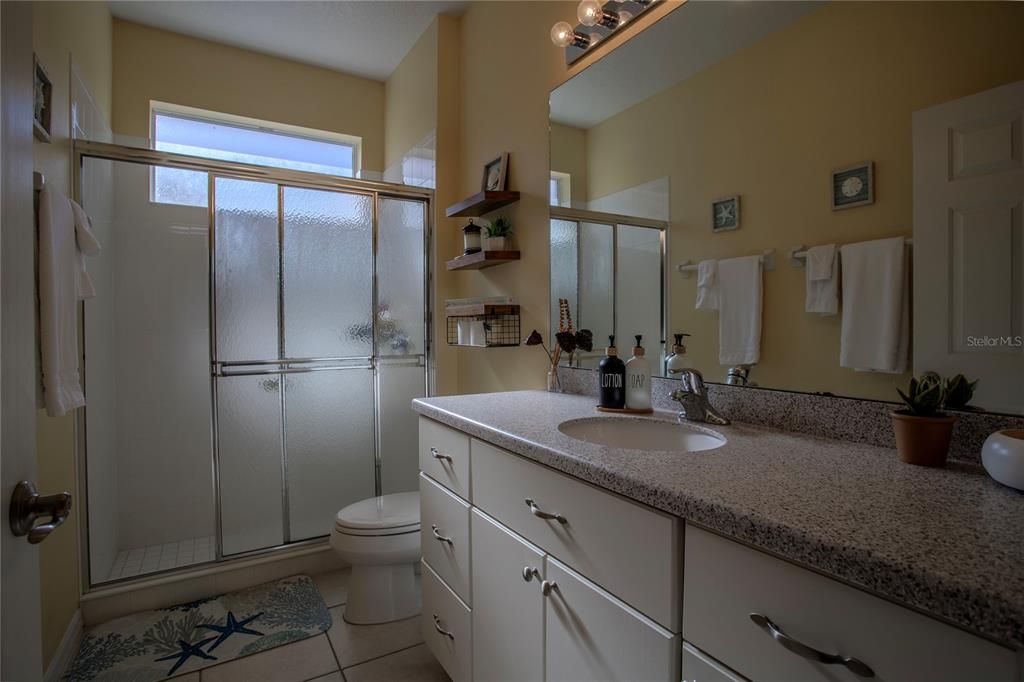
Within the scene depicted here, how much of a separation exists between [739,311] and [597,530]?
28.6 inches

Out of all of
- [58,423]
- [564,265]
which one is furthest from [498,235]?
[58,423]

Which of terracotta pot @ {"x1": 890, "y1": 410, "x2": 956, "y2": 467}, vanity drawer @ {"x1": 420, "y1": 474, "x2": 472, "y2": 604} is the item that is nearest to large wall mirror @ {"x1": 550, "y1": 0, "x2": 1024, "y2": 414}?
terracotta pot @ {"x1": 890, "y1": 410, "x2": 956, "y2": 467}

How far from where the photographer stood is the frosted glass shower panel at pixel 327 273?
251cm

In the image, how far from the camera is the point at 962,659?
1.68 feet

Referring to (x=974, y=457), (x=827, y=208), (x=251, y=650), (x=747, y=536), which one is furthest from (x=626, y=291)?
(x=251, y=650)

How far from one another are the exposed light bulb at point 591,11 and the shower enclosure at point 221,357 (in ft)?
4.64

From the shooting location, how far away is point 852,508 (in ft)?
2.32

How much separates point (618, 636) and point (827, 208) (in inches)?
39.1

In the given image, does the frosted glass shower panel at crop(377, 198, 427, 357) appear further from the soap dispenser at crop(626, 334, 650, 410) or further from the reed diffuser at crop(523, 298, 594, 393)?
the soap dispenser at crop(626, 334, 650, 410)

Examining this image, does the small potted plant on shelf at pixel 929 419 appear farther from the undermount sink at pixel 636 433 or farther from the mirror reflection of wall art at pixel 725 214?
the mirror reflection of wall art at pixel 725 214

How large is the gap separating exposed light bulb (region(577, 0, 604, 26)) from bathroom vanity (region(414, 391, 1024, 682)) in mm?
1311

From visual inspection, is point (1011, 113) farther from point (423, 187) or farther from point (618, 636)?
point (423, 187)

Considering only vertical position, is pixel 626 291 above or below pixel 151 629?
above

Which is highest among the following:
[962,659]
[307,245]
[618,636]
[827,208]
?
[307,245]
